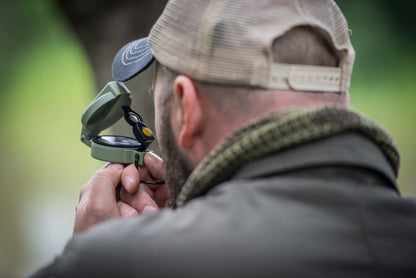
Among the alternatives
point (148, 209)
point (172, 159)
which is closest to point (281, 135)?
point (172, 159)

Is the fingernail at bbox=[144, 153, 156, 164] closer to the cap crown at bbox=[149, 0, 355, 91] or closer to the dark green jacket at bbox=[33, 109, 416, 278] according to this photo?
the cap crown at bbox=[149, 0, 355, 91]

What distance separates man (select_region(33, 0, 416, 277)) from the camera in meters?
0.71

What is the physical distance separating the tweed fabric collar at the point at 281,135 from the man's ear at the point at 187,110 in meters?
0.10

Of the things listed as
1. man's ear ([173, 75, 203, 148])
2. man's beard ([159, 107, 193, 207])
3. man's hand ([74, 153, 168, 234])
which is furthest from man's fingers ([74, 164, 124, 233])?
man's ear ([173, 75, 203, 148])

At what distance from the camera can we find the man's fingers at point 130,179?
128 cm

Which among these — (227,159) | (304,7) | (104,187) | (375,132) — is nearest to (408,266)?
(375,132)

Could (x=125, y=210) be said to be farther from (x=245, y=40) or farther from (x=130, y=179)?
(x=245, y=40)

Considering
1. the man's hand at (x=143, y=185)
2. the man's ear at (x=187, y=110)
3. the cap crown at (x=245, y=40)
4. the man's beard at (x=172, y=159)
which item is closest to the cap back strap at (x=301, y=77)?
the cap crown at (x=245, y=40)

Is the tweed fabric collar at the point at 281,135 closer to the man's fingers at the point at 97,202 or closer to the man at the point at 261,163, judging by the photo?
the man at the point at 261,163

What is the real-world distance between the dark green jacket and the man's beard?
7.6 inches

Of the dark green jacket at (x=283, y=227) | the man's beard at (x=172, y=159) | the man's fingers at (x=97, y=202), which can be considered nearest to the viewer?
the dark green jacket at (x=283, y=227)

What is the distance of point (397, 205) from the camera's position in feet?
2.61

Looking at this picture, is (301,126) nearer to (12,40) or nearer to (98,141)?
(98,141)

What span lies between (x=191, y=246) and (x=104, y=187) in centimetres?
60
